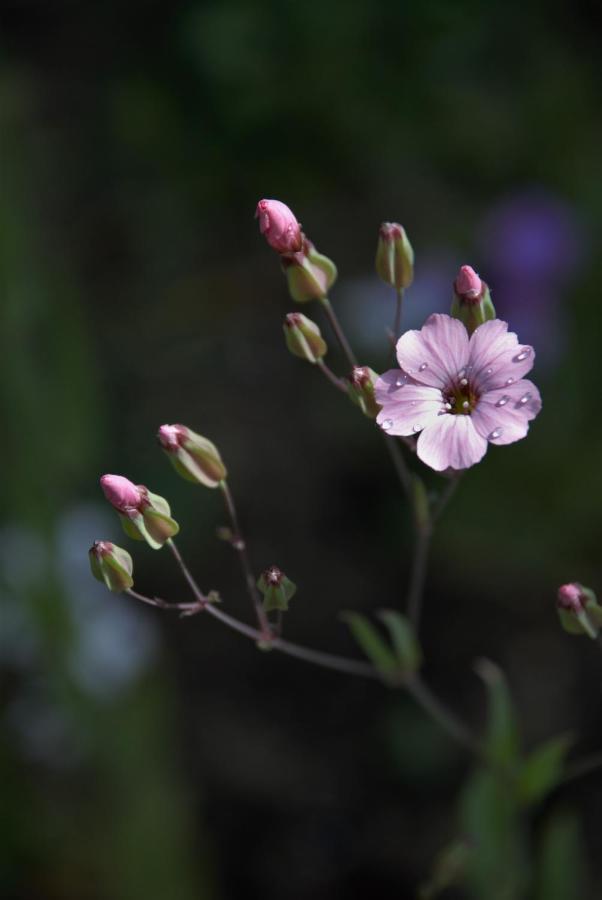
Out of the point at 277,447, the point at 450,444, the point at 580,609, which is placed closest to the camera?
the point at 450,444

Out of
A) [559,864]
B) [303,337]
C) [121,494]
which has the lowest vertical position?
[559,864]

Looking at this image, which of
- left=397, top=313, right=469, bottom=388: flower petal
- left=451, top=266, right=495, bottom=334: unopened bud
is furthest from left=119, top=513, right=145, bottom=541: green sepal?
left=451, top=266, right=495, bottom=334: unopened bud

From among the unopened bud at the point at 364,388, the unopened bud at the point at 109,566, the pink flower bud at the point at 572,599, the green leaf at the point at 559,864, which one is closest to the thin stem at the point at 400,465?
the unopened bud at the point at 364,388

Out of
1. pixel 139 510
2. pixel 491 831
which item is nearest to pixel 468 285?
pixel 139 510

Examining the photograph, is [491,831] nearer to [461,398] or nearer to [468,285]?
[461,398]

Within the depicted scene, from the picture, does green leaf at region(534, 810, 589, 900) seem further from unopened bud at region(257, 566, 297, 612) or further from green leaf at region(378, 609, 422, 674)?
unopened bud at region(257, 566, 297, 612)

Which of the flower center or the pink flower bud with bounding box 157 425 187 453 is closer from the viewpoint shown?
the flower center
